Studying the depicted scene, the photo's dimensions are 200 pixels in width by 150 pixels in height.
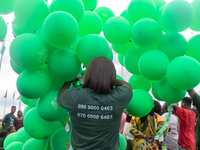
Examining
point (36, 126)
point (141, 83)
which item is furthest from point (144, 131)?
point (36, 126)

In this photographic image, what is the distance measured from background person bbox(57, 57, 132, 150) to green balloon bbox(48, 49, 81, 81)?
30cm

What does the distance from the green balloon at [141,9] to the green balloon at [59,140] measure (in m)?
1.34

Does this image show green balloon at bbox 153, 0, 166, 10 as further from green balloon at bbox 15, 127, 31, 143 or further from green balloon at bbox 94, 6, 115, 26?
green balloon at bbox 15, 127, 31, 143

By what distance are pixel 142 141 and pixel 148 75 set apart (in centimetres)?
144

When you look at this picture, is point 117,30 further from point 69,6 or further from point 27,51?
point 27,51

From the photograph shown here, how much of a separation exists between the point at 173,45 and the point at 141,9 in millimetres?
455

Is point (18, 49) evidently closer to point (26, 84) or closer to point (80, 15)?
point (26, 84)

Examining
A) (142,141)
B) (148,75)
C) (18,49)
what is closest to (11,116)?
(142,141)

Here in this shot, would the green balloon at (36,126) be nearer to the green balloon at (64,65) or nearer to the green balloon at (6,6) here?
the green balloon at (64,65)

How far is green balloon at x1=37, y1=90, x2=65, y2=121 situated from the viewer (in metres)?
1.67

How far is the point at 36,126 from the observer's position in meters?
1.86

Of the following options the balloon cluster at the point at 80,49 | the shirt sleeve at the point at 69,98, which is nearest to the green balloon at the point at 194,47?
the balloon cluster at the point at 80,49

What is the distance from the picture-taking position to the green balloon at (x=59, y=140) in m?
1.83

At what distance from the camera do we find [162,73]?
5.63ft
